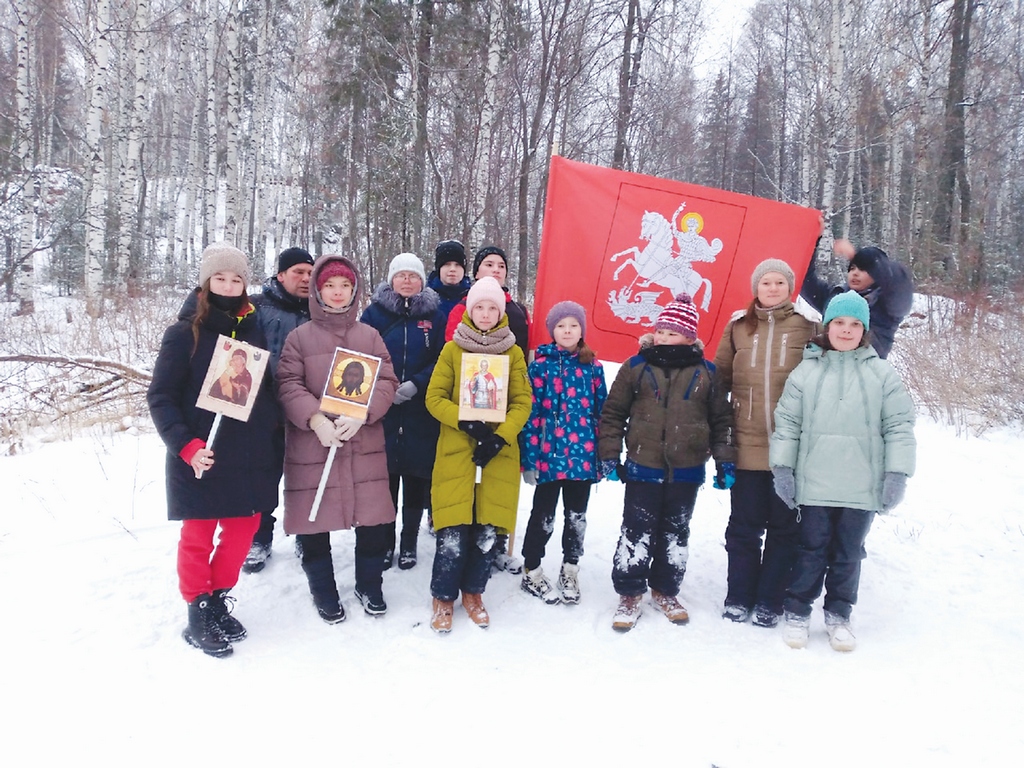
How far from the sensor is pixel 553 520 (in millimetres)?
4102

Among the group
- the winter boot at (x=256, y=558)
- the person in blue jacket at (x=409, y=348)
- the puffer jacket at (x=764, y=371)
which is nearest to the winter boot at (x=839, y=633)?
the puffer jacket at (x=764, y=371)

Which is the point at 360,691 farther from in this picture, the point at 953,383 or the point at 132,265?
the point at 132,265

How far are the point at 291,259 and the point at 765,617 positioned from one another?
375 centimetres

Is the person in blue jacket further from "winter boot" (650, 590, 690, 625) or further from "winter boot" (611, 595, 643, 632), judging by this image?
"winter boot" (650, 590, 690, 625)

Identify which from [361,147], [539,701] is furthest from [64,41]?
[539,701]

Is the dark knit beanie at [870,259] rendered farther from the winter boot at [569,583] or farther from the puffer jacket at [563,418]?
the winter boot at [569,583]

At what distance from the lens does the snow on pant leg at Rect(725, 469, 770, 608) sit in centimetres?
380

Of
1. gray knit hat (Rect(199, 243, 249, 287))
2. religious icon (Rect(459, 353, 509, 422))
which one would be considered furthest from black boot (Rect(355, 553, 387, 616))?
gray knit hat (Rect(199, 243, 249, 287))

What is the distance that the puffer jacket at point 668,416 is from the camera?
145 inches

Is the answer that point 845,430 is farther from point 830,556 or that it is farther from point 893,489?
point 830,556

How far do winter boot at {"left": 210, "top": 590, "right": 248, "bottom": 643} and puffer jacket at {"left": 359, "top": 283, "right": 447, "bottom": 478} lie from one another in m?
1.22

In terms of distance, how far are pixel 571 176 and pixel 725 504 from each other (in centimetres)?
322

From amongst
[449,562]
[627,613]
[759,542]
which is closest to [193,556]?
[449,562]

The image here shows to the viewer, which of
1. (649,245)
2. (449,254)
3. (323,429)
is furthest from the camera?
(649,245)
